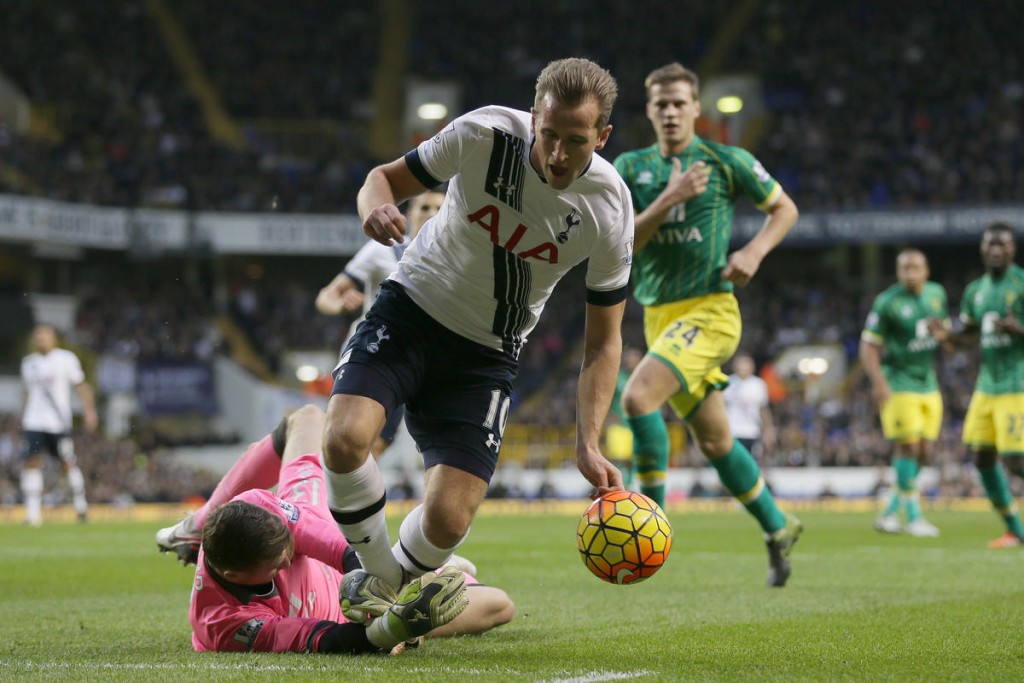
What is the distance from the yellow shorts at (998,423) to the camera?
10.8 meters

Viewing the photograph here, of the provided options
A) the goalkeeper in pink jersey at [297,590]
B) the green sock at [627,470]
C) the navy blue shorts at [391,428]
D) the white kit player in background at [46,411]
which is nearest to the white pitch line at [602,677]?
the goalkeeper in pink jersey at [297,590]

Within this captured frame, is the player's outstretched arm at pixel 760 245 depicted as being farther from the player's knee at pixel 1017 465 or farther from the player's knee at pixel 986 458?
the player's knee at pixel 986 458

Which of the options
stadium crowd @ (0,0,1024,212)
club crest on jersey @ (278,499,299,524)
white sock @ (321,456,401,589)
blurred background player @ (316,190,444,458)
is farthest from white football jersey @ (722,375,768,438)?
white sock @ (321,456,401,589)

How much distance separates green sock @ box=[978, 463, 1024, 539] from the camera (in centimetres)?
1095

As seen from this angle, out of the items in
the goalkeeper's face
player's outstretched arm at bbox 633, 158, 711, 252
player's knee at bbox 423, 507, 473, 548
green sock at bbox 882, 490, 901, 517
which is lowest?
green sock at bbox 882, 490, 901, 517

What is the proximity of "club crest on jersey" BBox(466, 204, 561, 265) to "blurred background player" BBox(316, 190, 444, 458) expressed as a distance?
2.80 m

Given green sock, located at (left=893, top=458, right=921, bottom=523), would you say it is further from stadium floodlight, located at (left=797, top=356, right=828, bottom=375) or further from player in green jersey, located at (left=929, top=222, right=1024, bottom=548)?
stadium floodlight, located at (left=797, top=356, right=828, bottom=375)

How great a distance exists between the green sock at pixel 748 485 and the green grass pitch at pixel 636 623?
1.36ft

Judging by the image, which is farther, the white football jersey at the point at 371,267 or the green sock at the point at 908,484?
the green sock at the point at 908,484

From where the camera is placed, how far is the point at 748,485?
7.43 metres

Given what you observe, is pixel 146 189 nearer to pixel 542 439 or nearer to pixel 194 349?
pixel 194 349

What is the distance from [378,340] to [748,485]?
3.43 m

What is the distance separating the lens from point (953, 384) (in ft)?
Result: 96.5

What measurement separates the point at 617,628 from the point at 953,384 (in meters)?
25.8
